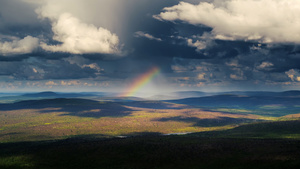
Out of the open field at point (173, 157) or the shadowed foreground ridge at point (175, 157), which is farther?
the shadowed foreground ridge at point (175, 157)

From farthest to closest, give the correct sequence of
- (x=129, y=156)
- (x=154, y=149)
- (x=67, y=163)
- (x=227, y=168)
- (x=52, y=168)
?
(x=154, y=149), (x=129, y=156), (x=67, y=163), (x=52, y=168), (x=227, y=168)

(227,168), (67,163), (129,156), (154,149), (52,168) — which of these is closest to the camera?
(227,168)

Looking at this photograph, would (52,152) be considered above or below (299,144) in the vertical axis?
below

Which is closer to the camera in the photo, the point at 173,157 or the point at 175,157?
the point at 175,157

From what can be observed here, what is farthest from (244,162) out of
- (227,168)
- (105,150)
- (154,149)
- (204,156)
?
(105,150)

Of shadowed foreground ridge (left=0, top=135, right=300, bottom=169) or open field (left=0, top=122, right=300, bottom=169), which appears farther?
shadowed foreground ridge (left=0, top=135, right=300, bottom=169)

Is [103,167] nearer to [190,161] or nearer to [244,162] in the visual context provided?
[190,161]

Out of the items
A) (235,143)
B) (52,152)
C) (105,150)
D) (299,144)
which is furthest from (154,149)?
(299,144)

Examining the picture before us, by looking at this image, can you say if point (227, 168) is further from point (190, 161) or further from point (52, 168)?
point (52, 168)

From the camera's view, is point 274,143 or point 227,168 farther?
point 274,143
